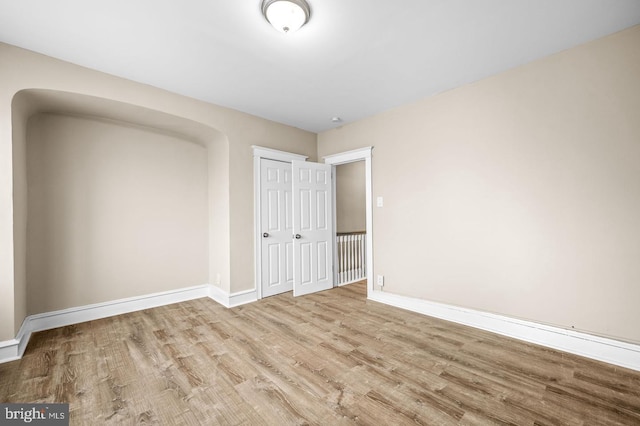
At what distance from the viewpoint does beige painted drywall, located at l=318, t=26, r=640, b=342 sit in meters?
2.22

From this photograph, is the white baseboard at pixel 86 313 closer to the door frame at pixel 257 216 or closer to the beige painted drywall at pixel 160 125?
the beige painted drywall at pixel 160 125

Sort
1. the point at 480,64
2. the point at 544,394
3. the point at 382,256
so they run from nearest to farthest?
the point at 544,394
the point at 480,64
the point at 382,256

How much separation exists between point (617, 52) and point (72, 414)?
488cm

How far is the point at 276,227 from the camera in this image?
14.0 ft

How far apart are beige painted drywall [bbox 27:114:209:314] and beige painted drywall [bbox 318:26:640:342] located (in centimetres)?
314

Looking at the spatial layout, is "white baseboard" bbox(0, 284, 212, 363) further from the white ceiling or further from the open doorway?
the white ceiling

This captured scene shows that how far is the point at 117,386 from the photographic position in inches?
76.9

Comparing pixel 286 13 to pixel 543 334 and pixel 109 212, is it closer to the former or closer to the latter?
pixel 109 212

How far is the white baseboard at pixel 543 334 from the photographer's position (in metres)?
2.18

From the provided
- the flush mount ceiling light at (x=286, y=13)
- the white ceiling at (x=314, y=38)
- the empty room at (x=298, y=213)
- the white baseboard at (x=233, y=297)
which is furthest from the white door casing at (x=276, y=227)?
the flush mount ceiling light at (x=286, y=13)

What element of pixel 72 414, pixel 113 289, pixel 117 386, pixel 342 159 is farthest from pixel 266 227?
pixel 72 414

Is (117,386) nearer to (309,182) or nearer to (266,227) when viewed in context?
(266,227)

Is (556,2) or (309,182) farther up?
(556,2)

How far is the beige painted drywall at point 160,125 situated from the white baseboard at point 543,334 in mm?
2614
